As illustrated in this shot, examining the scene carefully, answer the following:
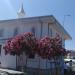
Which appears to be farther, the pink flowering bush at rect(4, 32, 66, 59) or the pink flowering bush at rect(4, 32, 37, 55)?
the pink flowering bush at rect(4, 32, 37, 55)

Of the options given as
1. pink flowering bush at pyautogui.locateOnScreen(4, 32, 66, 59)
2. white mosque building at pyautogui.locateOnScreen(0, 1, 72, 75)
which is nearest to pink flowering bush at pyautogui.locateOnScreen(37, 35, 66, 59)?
pink flowering bush at pyautogui.locateOnScreen(4, 32, 66, 59)

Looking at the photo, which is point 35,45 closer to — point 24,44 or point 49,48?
point 24,44

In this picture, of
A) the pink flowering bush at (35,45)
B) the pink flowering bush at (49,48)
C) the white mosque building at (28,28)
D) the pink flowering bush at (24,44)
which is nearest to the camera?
the pink flowering bush at (49,48)

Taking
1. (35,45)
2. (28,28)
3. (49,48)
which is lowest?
(49,48)

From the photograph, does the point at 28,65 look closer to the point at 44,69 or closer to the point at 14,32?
the point at 44,69

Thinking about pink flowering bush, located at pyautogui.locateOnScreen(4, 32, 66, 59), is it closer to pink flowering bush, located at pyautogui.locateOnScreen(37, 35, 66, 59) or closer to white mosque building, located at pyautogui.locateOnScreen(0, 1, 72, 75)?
pink flowering bush, located at pyautogui.locateOnScreen(37, 35, 66, 59)

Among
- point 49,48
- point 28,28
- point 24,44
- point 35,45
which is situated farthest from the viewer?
point 28,28

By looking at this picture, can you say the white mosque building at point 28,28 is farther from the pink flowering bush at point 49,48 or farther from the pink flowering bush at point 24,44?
the pink flowering bush at point 49,48

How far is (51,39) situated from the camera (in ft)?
71.7

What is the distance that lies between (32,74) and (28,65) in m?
2.00

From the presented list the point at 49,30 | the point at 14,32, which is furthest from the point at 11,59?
the point at 49,30

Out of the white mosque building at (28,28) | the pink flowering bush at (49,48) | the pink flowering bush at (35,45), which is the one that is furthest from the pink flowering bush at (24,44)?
the white mosque building at (28,28)

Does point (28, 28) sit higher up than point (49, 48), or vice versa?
point (28, 28)

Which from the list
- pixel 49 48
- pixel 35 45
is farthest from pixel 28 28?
pixel 49 48
